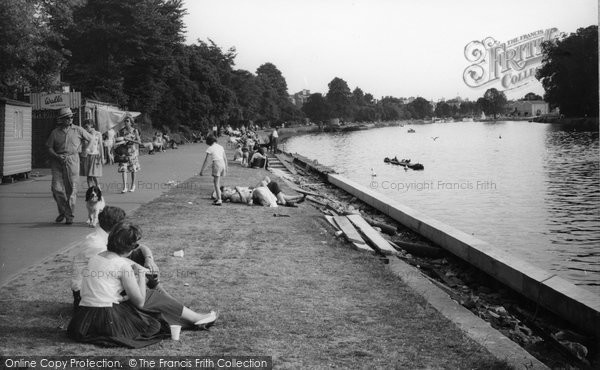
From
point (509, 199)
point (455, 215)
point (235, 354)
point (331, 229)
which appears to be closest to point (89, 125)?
point (331, 229)

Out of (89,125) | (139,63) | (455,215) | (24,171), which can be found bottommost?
(455,215)

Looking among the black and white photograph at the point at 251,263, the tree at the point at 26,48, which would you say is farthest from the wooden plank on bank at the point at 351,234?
the tree at the point at 26,48

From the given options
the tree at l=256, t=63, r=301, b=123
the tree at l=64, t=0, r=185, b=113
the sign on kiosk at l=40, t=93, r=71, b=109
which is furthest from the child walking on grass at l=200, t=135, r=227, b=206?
the tree at l=256, t=63, r=301, b=123

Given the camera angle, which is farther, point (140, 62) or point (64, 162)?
point (140, 62)

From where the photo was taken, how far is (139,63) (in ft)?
145

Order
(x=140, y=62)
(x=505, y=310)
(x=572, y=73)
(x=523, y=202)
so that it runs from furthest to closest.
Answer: (x=572, y=73), (x=140, y=62), (x=523, y=202), (x=505, y=310)

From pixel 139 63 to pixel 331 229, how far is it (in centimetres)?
3615

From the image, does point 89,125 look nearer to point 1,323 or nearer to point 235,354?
point 1,323

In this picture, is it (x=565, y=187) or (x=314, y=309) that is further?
(x=565, y=187)

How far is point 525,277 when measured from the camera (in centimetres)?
876

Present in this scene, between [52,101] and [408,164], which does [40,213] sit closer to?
[52,101]

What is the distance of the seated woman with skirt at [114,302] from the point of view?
16.9 ft

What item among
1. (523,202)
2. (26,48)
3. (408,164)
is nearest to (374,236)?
(523,202)

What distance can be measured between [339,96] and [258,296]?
184m
